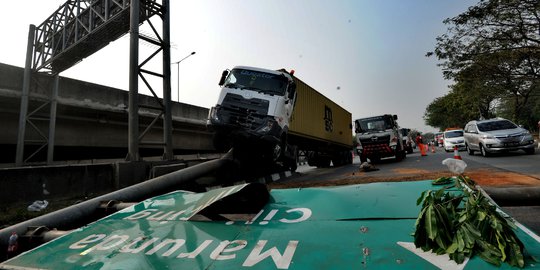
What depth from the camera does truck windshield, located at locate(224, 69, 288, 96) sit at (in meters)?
8.92

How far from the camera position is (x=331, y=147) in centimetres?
1764

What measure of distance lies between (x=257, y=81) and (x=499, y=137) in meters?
10.7

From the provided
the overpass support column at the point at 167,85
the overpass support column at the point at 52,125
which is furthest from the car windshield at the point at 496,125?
the overpass support column at the point at 52,125

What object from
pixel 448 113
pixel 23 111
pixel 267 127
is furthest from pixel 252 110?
pixel 448 113

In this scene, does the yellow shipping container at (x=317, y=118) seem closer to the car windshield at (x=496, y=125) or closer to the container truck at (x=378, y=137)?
the container truck at (x=378, y=137)

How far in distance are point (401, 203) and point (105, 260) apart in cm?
203

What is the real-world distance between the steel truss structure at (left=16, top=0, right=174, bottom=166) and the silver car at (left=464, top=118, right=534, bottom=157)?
13.0m

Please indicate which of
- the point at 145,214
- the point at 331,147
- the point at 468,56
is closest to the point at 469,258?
the point at 145,214

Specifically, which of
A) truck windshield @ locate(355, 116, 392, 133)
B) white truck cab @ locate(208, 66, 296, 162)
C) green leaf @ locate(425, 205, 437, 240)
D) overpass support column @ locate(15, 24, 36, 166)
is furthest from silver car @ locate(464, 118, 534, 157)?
overpass support column @ locate(15, 24, 36, 166)

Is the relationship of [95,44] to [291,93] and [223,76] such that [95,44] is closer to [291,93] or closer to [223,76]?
[223,76]

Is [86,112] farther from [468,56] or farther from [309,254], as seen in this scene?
[468,56]

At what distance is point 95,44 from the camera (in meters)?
10.9

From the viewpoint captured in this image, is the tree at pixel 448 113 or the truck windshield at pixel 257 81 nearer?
the truck windshield at pixel 257 81

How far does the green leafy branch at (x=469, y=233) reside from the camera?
1.46 meters
